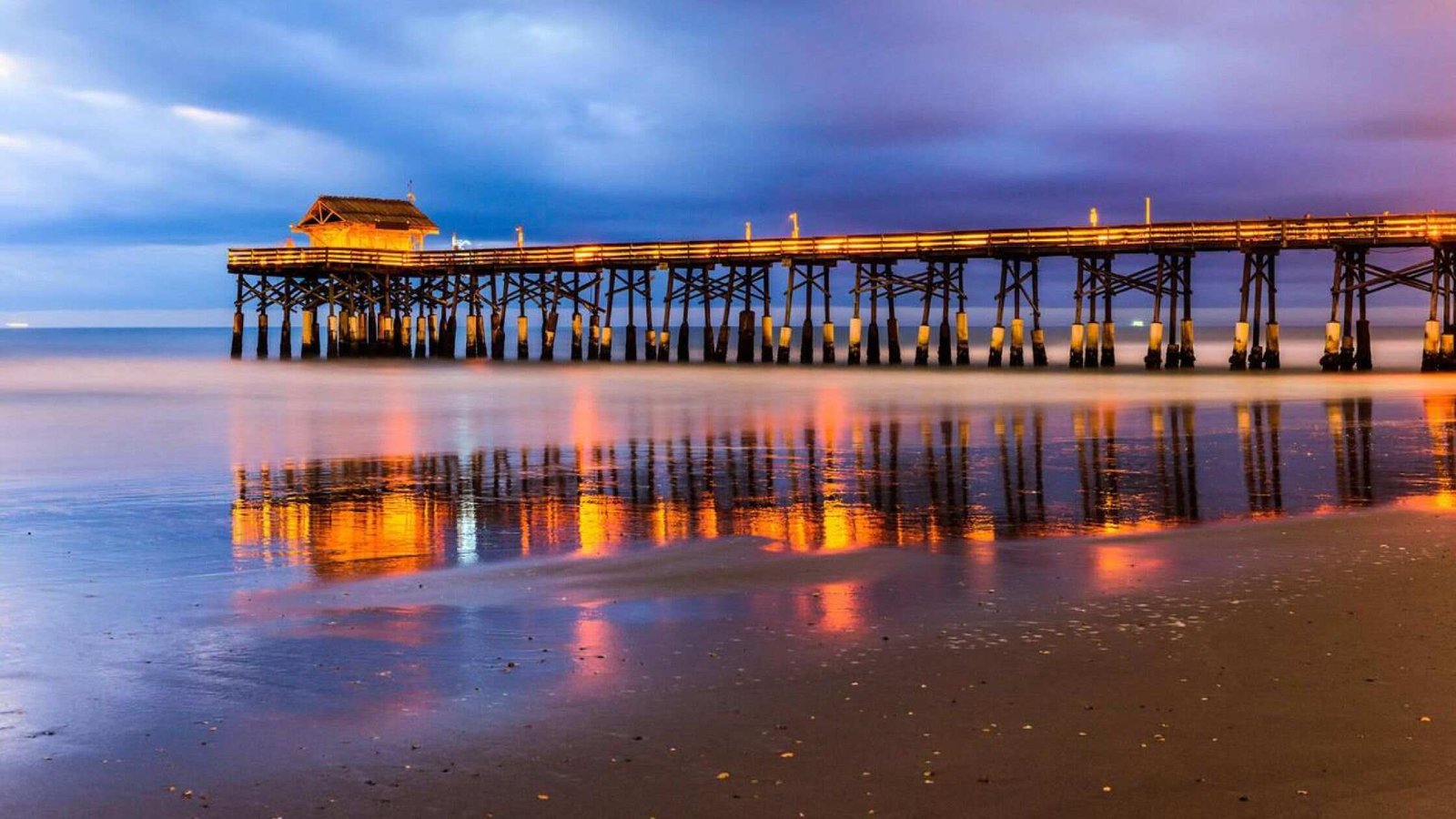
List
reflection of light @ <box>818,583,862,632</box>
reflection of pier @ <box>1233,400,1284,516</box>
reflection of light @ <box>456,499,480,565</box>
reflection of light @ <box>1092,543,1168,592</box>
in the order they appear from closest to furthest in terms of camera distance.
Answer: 1. reflection of light @ <box>818,583,862,632</box>
2. reflection of light @ <box>1092,543,1168,592</box>
3. reflection of light @ <box>456,499,480,565</box>
4. reflection of pier @ <box>1233,400,1284,516</box>

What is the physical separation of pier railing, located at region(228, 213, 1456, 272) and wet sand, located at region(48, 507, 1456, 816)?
119ft

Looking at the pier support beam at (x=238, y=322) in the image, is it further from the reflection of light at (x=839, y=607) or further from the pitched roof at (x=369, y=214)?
the reflection of light at (x=839, y=607)

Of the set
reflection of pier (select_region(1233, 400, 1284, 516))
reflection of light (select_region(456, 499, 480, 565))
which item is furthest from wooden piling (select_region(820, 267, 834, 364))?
reflection of light (select_region(456, 499, 480, 565))

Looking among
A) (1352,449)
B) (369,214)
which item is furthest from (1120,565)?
(369,214)

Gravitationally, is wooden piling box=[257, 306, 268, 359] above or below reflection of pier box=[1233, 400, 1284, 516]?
above

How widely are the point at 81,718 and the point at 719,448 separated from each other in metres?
15.0

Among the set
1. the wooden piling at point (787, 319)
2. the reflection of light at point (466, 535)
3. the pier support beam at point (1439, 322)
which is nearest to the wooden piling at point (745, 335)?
the wooden piling at point (787, 319)

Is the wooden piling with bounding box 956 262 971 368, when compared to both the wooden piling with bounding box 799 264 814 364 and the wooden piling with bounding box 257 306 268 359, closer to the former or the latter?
the wooden piling with bounding box 799 264 814 364

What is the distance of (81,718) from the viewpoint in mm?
7035

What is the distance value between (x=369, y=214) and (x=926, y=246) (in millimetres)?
30297

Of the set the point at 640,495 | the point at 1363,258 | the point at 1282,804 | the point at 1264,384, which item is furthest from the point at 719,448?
the point at 1363,258

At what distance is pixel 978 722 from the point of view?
6910 mm

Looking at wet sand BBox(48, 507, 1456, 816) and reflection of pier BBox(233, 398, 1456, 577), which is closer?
wet sand BBox(48, 507, 1456, 816)

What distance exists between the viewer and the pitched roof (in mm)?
69062
